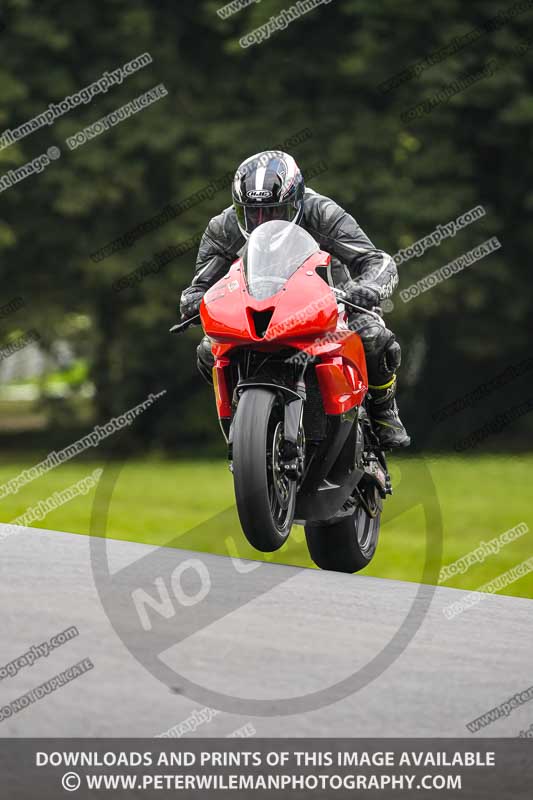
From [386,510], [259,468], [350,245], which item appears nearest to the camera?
[259,468]

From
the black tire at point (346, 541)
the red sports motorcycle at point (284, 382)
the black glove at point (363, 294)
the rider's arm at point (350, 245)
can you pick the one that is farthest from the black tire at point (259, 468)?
the black tire at point (346, 541)

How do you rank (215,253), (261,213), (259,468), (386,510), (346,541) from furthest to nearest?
(386,510), (346,541), (215,253), (261,213), (259,468)

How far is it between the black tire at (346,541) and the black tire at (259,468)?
1.23 metres

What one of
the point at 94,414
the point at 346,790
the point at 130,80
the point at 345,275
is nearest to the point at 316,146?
the point at 130,80

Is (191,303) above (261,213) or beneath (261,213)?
beneath

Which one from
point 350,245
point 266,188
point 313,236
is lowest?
point 350,245

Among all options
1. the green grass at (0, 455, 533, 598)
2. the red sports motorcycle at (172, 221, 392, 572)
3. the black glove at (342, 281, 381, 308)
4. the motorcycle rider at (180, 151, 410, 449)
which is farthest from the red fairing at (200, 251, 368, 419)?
the green grass at (0, 455, 533, 598)

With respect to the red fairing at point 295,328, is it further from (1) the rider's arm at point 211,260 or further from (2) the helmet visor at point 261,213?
(1) the rider's arm at point 211,260

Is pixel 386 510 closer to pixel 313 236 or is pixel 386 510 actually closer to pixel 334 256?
pixel 334 256

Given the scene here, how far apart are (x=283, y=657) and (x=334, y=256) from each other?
220cm

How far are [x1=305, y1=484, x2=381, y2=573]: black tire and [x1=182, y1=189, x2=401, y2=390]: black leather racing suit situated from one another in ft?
3.28

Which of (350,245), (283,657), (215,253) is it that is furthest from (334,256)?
(283,657)

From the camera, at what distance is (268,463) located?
5488 millimetres

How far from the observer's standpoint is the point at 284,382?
5672 millimetres
